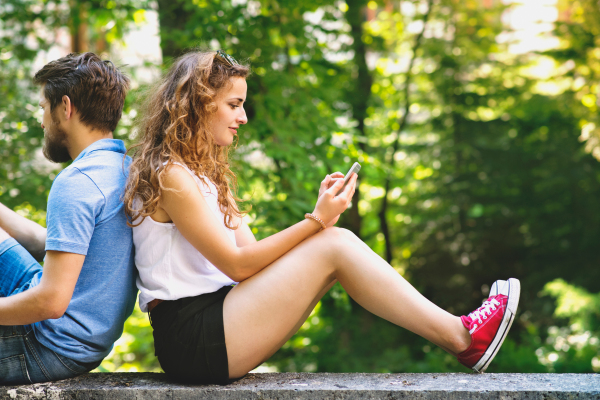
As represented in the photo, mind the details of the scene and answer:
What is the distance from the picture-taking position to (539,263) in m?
5.53

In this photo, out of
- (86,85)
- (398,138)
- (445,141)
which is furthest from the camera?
(398,138)

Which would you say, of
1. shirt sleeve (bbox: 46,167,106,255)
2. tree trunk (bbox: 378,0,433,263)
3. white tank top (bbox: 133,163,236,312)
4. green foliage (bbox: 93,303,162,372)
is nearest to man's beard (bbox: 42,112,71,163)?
shirt sleeve (bbox: 46,167,106,255)

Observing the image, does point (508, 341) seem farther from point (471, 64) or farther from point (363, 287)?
point (363, 287)

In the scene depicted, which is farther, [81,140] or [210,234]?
[81,140]

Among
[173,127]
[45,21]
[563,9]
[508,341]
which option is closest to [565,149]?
[563,9]

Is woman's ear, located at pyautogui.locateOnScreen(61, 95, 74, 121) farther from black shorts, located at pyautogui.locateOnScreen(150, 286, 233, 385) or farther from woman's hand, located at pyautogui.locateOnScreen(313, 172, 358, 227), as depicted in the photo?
woman's hand, located at pyautogui.locateOnScreen(313, 172, 358, 227)

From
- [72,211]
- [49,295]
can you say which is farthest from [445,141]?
[49,295]

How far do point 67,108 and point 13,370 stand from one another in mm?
921

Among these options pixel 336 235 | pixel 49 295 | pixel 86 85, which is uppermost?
pixel 86 85

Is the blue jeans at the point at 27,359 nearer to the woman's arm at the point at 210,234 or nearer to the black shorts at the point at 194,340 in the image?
the black shorts at the point at 194,340

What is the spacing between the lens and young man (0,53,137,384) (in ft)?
5.20

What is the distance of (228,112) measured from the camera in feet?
6.35

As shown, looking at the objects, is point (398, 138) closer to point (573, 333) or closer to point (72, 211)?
point (573, 333)

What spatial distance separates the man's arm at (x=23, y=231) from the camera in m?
2.03
